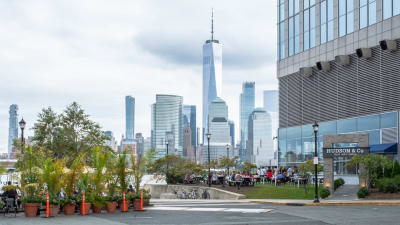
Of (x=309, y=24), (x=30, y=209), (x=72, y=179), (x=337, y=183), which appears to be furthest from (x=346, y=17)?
(x=30, y=209)

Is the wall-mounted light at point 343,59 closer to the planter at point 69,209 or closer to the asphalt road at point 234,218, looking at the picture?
the asphalt road at point 234,218

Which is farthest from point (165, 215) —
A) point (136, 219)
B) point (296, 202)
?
point (296, 202)

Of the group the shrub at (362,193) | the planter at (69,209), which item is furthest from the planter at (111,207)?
the shrub at (362,193)

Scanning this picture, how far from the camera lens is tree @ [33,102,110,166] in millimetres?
55250

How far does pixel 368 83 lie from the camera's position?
171 feet

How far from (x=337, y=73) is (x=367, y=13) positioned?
7378mm

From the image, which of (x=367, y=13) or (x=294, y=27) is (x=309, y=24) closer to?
(x=294, y=27)

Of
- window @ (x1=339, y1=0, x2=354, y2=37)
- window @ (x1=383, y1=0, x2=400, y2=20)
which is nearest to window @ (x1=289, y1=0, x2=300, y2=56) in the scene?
window @ (x1=339, y1=0, x2=354, y2=37)

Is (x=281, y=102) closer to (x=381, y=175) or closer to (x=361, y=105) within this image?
(x=361, y=105)

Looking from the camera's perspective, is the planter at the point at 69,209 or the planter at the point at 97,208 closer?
the planter at the point at 69,209

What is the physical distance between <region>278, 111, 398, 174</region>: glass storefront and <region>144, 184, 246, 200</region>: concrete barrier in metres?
8.84

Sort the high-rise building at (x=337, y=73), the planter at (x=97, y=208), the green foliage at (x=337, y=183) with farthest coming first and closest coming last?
the high-rise building at (x=337, y=73) < the green foliage at (x=337, y=183) < the planter at (x=97, y=208)

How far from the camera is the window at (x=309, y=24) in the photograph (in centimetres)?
6262

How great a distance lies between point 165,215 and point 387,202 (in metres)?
13.5
